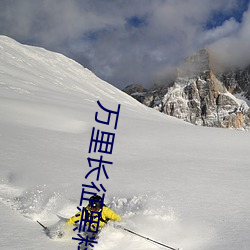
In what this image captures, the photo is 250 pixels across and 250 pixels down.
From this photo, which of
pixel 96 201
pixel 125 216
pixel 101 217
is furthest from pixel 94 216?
pixel 125 216

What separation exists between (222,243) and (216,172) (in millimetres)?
3615

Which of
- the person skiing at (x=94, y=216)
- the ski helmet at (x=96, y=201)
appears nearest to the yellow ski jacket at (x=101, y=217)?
the person skiing at (x=94, y=216)

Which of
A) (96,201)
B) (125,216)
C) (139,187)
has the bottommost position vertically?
(125,216)

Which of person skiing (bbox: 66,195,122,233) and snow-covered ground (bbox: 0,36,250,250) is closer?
snow-covered ground (bbox: 0,36,250,250)

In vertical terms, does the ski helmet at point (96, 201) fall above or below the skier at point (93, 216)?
above

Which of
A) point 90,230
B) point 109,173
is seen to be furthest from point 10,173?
point 90,230

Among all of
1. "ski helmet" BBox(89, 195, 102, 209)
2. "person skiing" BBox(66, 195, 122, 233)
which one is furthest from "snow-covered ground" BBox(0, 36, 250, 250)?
"ski helmet" BBox(89, 195, 102, 209)

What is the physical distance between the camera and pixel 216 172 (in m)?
7.94

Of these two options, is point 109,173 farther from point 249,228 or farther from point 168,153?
point 249,228

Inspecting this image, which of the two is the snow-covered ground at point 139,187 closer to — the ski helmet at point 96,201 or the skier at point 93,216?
the skier at point 93,216

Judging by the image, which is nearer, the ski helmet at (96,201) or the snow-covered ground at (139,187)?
the snow-covered ground at (139,187)

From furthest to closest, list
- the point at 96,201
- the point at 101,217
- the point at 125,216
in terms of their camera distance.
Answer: the point at 125,216
the point at 101,217
the point at 96,201

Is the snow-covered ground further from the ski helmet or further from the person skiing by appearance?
the ski helmet

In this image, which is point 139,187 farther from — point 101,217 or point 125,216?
point 101,217
